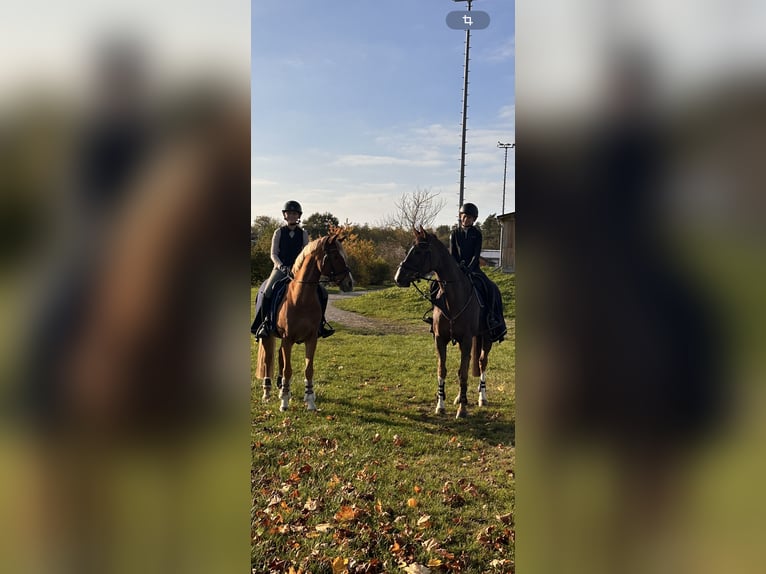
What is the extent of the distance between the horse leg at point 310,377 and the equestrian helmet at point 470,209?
3078 millimetres

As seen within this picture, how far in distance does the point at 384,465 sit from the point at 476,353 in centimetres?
203

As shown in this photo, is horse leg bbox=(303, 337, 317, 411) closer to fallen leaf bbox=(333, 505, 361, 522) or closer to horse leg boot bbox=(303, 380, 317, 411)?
horse leg boot bbox=(303, 380, 317, 411)

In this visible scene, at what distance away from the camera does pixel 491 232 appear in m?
3.47

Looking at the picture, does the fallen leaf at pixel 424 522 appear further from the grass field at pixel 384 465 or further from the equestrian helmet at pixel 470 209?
the equestrian helmet at pixel 470 209

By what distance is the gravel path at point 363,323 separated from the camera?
5.41 m

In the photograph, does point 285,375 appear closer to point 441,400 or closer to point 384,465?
point 441,400

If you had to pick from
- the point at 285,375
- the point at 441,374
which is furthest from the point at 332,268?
the point at 441,374

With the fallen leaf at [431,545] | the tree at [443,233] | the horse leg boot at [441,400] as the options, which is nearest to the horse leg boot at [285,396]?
the horse leg boot at [441,400]

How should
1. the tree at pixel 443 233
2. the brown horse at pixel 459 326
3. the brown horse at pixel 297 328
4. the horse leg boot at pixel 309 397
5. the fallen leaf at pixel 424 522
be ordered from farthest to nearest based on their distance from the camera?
the horse leg boot at pixel 309 397, the brown horse at pixel 297 328, the brown horse at pixel 459 326, the tree at pixel 443 233, the fallen leaf at pixel 424 522

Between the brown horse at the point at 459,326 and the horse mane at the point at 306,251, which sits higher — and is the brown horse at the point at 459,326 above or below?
below

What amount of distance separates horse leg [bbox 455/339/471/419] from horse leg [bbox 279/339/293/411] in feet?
6.87

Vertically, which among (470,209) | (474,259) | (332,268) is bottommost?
(332,268)
